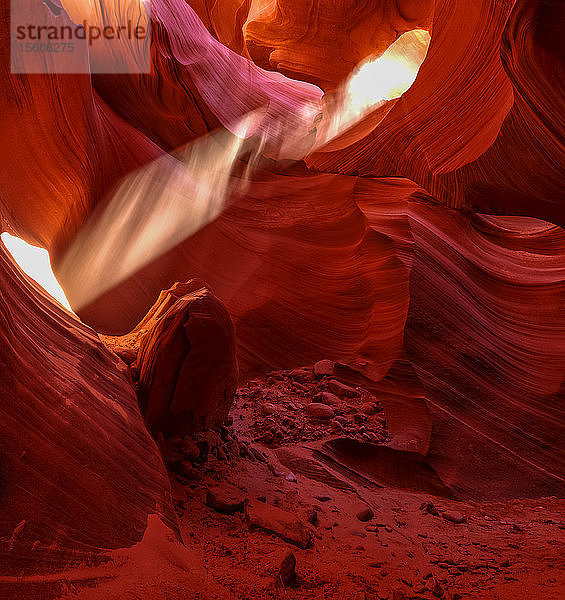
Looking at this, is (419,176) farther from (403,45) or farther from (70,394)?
(403,45)

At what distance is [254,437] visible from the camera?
4.42 metres

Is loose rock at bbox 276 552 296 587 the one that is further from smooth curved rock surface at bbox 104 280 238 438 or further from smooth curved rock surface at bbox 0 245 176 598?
smooth curved rock surface at bbox 104 280 238 438

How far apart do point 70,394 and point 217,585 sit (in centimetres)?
114

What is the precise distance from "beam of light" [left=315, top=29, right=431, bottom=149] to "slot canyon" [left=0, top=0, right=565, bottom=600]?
15 centimetres

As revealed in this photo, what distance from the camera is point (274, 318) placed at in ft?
20.9

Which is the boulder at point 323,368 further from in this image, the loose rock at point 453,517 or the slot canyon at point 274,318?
the loose rock at point 453,517

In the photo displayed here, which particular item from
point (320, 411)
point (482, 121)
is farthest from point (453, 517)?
point (482, 121)

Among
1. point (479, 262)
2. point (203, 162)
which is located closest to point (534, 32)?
point (479, 262)

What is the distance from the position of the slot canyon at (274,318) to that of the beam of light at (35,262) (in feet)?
0.12

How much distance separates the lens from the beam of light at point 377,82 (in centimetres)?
782

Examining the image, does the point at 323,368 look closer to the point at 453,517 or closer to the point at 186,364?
the point at 453,517

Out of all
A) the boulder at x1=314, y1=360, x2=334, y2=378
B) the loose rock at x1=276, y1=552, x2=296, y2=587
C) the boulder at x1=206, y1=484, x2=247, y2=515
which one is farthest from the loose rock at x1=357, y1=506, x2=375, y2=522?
the boulder at x1=314, y1=360, x2=334, y2=378

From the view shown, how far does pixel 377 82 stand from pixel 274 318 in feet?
18.1

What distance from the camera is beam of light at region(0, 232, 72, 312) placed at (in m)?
3.35
